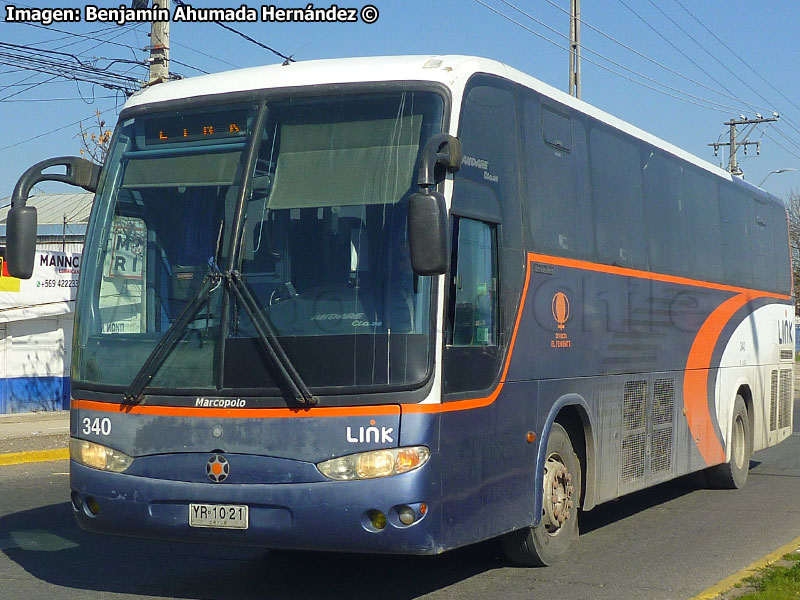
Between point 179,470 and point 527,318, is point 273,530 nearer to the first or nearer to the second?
point 179,470

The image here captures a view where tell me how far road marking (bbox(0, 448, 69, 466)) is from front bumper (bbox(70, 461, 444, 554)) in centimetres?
884

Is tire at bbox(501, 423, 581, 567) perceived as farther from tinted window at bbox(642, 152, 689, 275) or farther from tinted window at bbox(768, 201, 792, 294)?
tinted window at bbox(768, 201, 792, 294)

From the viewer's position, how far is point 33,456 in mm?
15203

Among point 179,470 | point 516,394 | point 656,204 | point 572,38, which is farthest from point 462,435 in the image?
point 572,38

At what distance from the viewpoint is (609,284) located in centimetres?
928

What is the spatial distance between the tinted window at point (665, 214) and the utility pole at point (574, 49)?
1380cm

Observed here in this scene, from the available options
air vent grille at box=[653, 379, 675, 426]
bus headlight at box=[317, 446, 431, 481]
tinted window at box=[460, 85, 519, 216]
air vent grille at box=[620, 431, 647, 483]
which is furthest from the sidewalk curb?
bus headlight at box=[317, 446, 431, 481]

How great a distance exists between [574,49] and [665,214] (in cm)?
1569

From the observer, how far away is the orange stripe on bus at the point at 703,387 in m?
11.3

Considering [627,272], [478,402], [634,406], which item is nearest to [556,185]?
[627,272]

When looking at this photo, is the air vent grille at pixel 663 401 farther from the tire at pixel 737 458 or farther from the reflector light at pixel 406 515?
the reflector light at pixel 406 515

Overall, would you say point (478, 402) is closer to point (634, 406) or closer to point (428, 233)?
point (428, 233)

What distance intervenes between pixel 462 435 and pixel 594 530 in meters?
3.88

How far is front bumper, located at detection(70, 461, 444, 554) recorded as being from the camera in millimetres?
6242
